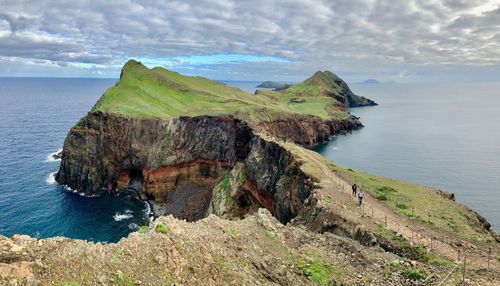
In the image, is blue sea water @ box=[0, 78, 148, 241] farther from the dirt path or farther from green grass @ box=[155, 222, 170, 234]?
green grass @ box=[155, 222, 170, 234]

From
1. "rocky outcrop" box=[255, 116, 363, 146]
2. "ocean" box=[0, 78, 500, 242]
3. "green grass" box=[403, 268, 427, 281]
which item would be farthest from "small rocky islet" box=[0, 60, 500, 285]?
"rocky outcrop" box=[255, 116, 363, 146]

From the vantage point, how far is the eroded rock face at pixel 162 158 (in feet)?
303

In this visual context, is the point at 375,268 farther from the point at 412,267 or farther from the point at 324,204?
the point at 324,204

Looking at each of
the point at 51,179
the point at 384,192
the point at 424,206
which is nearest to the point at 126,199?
the point at 51,179

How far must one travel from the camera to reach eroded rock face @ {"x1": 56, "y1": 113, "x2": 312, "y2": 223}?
92250mm

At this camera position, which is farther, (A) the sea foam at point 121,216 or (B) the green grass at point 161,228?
(A) the sea foam at point 121,216

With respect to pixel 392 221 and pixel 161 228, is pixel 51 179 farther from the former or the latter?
pixel 161 228

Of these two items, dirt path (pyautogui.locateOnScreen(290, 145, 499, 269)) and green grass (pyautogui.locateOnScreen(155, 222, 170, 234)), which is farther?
dirt path (pyautogui.locateOnScreen(290, 145, 499, 269))

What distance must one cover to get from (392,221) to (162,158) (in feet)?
225

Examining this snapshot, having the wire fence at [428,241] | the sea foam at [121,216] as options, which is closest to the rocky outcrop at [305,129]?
the sea foam at [121,216]

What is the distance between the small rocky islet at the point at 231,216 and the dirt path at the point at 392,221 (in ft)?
0.63

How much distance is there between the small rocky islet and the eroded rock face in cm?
27

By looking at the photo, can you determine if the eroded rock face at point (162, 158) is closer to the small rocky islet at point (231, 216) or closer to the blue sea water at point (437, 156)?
the small rocky islet at point (231, 216)

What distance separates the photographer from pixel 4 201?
83750 millimetres
